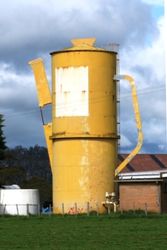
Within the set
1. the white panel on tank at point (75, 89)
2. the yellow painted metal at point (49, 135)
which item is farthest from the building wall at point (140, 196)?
the white panel on tank at point (75, 89)

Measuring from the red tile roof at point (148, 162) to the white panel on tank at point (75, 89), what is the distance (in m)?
17.3

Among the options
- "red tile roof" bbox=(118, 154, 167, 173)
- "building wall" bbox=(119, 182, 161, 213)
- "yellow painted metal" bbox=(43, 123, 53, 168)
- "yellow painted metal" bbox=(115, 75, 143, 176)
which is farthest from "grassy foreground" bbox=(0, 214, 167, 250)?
"red tile roof" bbox=(118, 154, 167, 173)

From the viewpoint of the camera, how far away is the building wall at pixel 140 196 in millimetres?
57438

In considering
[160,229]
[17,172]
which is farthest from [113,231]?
[17,172]

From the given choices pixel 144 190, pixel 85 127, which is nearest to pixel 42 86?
pixel 85 127

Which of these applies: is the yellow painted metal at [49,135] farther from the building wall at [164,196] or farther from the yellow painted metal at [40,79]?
the building wall at [164,196]

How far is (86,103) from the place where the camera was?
186 feet

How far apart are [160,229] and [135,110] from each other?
2456cm

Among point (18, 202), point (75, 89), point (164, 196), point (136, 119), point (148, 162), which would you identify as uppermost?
point (75, 89)

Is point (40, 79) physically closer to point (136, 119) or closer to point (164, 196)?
point (136, 119)

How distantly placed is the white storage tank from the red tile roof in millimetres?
13903

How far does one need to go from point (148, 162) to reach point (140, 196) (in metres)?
17.9

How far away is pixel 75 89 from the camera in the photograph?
57.0 metres

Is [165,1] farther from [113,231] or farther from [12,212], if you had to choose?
[12,212]
